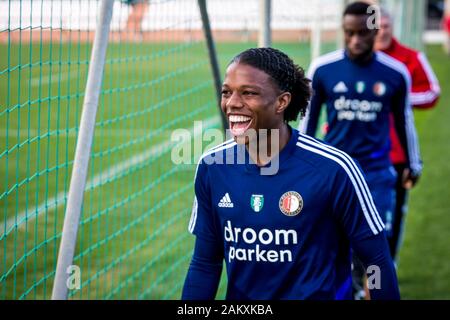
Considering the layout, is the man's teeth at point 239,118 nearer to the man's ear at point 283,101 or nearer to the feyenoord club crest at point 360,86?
the man's ear at point 283,101

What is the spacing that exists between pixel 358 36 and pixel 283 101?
246cm

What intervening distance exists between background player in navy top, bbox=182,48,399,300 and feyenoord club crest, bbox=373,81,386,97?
2.49m

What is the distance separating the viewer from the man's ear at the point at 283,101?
3305mm

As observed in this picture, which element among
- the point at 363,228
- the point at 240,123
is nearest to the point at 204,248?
the point at 240,123

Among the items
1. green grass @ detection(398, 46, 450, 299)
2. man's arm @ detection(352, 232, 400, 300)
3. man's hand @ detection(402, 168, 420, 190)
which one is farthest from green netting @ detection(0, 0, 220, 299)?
green grass @ detection(398, 46, 450, 299)

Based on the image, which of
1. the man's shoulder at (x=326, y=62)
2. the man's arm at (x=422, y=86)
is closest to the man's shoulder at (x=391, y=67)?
the man's shoulder at (x=326, y=62)

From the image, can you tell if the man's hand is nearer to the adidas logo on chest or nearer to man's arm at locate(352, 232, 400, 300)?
man's arm at locate(352, 232, 400, 300)

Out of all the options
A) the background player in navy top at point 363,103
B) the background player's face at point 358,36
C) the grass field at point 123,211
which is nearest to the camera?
the grass field at point 123,211

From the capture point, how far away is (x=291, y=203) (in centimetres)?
321

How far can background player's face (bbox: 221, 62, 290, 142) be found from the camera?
320 centimetres

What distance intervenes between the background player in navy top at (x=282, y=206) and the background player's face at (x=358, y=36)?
2316mm

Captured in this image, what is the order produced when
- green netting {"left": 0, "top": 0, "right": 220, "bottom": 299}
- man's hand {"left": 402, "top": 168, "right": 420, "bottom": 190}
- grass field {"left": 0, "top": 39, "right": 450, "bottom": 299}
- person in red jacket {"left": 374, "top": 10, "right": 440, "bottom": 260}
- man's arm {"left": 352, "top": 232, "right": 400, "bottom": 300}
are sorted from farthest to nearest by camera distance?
person in red jacket {"left": 374, "top": 10, "right": 440, "bottom": 260}, man's hand {"left": 402, "top": 168, "right": 420, "bottom": 190}, grass field {"left": 0, "top": 39, "right": 450, "bottom": 299}, green netting {"left": 0, "top": 0, "right": 220, "bottom": 299}, man's arm {"left": 352, "top": 232, "right": 400, "bottom": 300}

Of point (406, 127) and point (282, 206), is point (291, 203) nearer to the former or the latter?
point (282, 206)

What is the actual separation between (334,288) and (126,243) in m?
4.76
